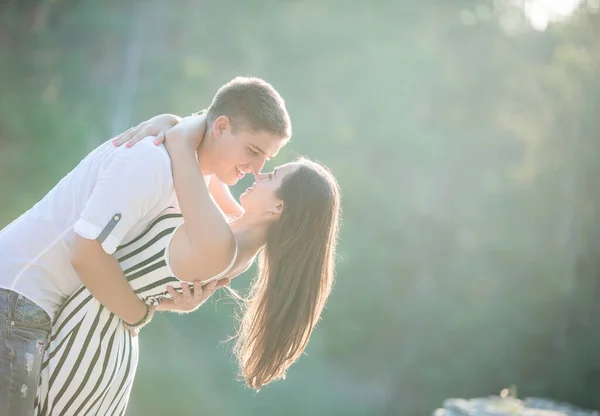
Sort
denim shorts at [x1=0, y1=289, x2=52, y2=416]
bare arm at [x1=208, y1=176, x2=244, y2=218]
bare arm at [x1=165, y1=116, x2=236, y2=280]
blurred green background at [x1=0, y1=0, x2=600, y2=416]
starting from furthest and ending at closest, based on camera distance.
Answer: blurred green background at [x1=0, y1=0, x2=600, y2=416], bare arm at [x1=208, y1=176, x2=244, y2=218], bare arm at [x1=165, y1=116, x2=236, y2=280], denim shorts at [x1=0, y1=289, x2=52, y2=416]

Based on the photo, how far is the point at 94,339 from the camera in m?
2.32

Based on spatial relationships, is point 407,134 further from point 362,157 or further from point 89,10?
point 89,10

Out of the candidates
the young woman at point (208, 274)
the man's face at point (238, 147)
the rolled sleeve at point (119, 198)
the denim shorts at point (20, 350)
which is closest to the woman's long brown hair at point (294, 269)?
the young woman at point (208, 274)

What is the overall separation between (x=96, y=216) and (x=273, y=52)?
41.5ft

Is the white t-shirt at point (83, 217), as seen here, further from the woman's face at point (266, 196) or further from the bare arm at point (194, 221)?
the woman's face at point (266, 196)

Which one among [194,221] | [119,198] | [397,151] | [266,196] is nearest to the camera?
[119,198]

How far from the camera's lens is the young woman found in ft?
7.55

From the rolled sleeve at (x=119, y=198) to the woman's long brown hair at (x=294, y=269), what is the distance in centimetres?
50

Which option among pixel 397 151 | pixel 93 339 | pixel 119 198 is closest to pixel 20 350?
pixel 93 339

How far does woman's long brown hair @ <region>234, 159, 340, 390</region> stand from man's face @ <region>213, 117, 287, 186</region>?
136 millimetres

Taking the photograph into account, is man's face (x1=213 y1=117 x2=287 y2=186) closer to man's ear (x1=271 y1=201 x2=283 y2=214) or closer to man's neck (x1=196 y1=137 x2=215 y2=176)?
man's neck (x1=196 y1=137 x2=215 y2=176)

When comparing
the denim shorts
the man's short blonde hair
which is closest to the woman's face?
the man's short blonde hair

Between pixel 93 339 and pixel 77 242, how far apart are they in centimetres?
31

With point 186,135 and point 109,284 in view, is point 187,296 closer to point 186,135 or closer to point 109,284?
point 109,284
